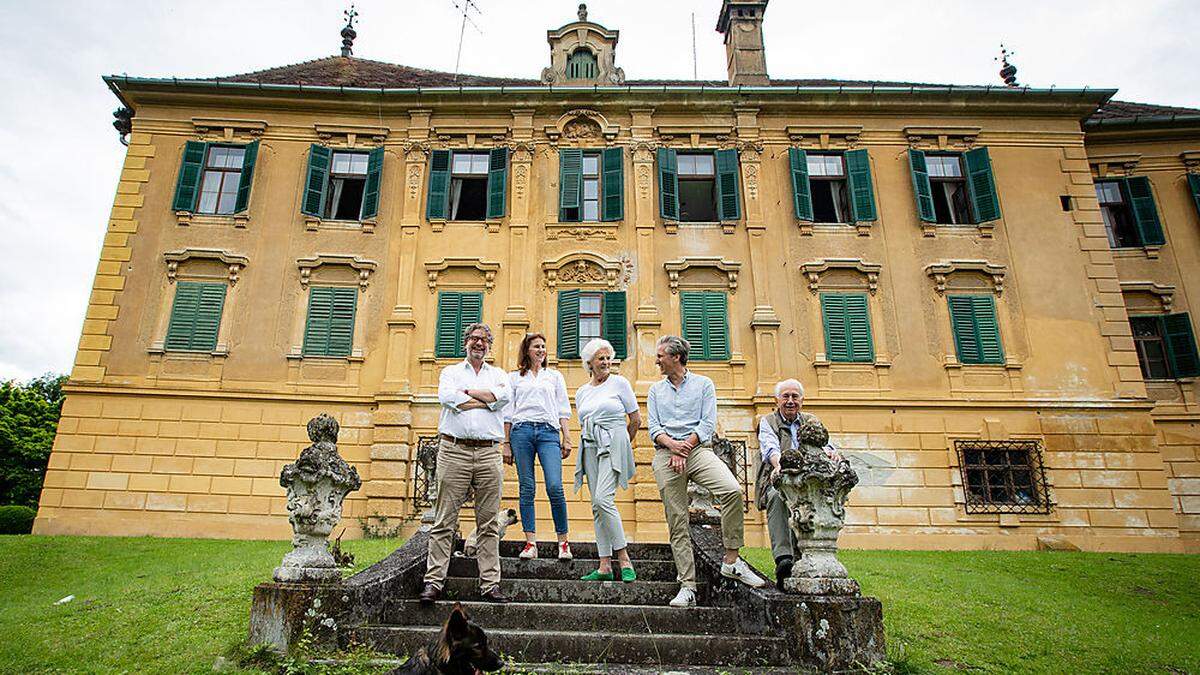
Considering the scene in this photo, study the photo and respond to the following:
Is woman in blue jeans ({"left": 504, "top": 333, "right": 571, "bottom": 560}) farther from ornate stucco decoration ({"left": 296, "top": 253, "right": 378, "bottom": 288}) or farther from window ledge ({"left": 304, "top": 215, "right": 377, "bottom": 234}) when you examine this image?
window ledge ({"left": 304, "top": 215, "right": 377, "bottom": 234})

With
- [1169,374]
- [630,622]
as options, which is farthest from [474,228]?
[1169,374]

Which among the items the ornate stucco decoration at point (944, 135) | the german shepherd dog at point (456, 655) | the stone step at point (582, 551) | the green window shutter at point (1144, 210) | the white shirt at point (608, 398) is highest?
the ornate stucco decoration at point (944, 135)

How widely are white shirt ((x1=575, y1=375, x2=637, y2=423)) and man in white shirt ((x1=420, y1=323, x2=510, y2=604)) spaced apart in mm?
732

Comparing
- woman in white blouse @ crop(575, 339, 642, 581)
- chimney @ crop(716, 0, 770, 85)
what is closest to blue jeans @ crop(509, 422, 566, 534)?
woman in white blouse @ crop(575, 339, 642, 581)

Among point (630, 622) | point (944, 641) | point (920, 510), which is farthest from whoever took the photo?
point (920, 510)

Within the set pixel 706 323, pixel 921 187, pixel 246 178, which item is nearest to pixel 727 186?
pixel 706 323

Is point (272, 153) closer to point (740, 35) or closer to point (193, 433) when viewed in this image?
point (193, 433)

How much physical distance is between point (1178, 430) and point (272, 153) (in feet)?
71.4

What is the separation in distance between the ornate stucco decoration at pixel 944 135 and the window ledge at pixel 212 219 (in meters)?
15.8

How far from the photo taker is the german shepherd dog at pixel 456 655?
3.50m

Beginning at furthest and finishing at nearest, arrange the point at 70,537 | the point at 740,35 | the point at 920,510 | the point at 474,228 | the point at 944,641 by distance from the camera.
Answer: the point at 740,35, the point at 474,228, the point at 920,510, the point at 70,537, the point at 944,641

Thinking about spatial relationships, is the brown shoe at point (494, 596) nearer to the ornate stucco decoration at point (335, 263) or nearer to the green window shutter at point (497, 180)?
the ornate stucco decoration at point (335, 263)

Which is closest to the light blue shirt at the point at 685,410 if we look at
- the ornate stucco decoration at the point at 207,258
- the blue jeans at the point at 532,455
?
the blue jeans at the point at 532,455

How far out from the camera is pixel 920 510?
13086 millimetres
